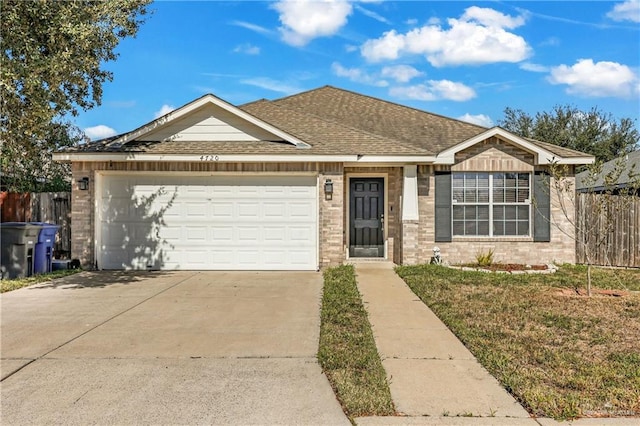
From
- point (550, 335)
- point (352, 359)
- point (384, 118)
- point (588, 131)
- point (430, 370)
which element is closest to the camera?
point (430, 370)

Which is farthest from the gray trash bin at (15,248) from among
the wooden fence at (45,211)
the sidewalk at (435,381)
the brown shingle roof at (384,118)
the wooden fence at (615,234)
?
the wooden fence at (615,234)

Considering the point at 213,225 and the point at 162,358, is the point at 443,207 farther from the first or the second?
the point at 162,358

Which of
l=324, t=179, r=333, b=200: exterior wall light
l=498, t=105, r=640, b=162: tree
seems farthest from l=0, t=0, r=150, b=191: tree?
l=498, t=105, r=640, b=162: tree

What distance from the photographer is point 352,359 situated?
4598 mm

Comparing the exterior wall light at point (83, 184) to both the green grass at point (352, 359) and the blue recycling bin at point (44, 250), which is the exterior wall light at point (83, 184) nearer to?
the blue recycling bin at point (44, 250)

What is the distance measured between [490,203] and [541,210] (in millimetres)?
1360

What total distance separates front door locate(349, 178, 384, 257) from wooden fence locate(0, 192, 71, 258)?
7986mm

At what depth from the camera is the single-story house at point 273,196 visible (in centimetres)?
1093

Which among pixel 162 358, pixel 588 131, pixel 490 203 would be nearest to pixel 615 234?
pixel 490 203

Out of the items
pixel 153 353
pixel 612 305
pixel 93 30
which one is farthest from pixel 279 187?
pixel 612 305

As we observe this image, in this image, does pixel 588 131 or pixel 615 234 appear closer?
pixel 615 234

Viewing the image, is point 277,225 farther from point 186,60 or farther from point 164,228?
point 186,60

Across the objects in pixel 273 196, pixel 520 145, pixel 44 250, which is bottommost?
pixel 44 250

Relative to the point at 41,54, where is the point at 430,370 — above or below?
below
